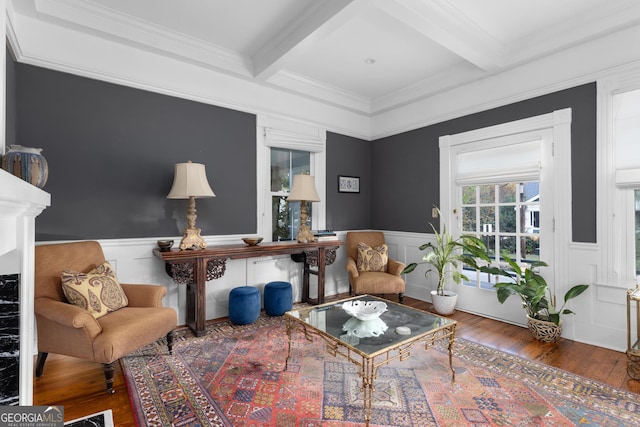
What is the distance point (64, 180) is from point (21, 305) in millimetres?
1772

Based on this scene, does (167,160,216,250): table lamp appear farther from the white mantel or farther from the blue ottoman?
the white mantel

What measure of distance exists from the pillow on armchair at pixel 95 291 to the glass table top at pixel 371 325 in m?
1.32

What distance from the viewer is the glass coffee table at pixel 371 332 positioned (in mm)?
1789

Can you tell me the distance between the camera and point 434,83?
3916mm

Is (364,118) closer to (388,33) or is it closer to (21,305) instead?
(388,33)

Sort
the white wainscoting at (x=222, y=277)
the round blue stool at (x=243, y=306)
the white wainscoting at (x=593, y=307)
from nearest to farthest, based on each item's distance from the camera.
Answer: the white wainscoting at (x=593, y=307), the white wainscoting at (x=222, y=277), the round blue stool at (x=243, y=306)

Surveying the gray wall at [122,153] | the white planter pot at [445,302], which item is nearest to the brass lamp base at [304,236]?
the gray wall at [122,153]

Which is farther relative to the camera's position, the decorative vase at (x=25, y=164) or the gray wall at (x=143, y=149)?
the gray wall at (x=143, y=149)

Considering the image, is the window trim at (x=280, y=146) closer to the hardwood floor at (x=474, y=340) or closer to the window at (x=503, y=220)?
the window at (x=503, y=220)

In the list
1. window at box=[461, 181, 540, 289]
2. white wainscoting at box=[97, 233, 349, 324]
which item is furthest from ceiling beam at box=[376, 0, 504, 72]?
white wainscoting at box=[97, 233, 349, 324]

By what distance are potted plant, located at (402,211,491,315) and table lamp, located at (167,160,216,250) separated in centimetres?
242

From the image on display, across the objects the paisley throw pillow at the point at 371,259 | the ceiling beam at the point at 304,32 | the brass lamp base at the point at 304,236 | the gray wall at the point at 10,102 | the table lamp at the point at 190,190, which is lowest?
the paisley throw pillow at the point at 371,259

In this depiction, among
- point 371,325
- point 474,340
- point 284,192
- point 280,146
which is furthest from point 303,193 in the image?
point 474,340

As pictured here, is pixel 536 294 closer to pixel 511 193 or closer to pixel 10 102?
pixel 511 193
